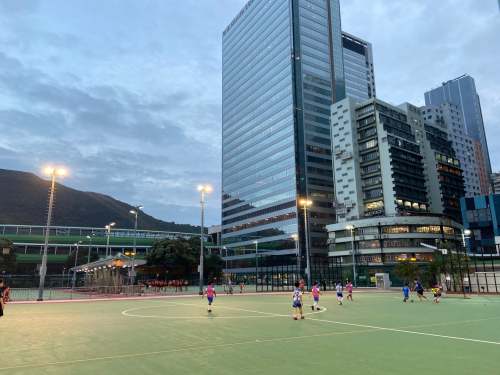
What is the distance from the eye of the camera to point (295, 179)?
127 metres

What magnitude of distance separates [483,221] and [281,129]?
225 feet

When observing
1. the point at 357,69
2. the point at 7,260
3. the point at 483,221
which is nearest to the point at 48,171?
the point at 7,260

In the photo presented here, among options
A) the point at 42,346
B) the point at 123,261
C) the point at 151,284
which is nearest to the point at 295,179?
the point at 151,284

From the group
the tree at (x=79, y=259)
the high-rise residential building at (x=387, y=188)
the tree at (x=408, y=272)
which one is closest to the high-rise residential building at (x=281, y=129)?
the high-rise residential building at (x=387, y=188)

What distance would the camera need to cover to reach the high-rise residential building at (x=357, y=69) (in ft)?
540

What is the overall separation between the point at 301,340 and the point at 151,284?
65.5 meters

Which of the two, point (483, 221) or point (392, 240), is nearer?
point (392, 240)

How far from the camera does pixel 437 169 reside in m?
127

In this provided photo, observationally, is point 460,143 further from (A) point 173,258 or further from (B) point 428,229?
(A) point 173,258

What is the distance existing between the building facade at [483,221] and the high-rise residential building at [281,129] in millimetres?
40442

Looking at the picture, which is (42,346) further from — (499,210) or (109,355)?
(499,210)

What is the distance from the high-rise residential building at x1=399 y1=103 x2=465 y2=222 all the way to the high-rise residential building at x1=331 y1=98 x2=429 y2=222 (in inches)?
223

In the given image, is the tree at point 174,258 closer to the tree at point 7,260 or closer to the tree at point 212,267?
the tree at point 212,267

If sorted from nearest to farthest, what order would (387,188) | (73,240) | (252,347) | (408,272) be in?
(252,347) → (408,272) → (387,188) → (73,240)
